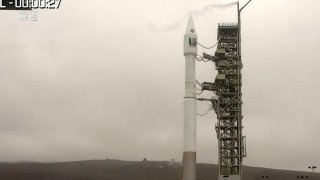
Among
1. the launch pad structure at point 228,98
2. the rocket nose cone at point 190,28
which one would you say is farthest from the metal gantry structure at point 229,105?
the rocket nose cone at point 190,28

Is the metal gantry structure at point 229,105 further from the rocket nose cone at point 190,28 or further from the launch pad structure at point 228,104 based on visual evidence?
the rocket nose cone at point 190,28

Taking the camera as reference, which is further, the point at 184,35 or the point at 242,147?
the point at 242,147

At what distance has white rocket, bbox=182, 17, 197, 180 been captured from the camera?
246 feet

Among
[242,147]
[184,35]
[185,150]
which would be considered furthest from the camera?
[242,147]

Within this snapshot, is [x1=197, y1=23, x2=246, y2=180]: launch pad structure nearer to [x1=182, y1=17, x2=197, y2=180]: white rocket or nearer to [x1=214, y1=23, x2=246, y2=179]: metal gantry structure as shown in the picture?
[x1=214, y1=23, x2=246, y2=179]: metal gantry structure

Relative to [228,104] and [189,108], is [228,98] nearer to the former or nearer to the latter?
[228,104]

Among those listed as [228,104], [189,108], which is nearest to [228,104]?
[228,104]

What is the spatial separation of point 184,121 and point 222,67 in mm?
23709

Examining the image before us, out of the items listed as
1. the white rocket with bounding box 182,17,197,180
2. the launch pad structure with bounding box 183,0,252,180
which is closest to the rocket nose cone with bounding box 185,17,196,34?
the white rocket with bounding box 182,17,197,180

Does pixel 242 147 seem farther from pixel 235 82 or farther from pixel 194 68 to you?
pixel 194 68

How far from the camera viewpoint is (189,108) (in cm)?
7631

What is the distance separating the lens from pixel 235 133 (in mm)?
94938

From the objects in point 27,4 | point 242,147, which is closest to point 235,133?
point 242,147

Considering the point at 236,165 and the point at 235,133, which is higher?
the point at 235,133
